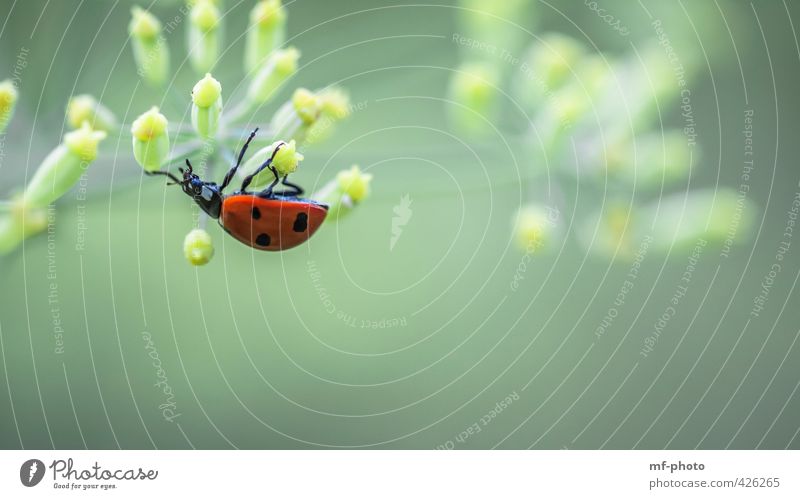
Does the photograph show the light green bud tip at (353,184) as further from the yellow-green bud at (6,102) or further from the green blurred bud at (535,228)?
the yellow-green bud at (6,102)

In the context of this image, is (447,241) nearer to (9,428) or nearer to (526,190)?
(526,190)

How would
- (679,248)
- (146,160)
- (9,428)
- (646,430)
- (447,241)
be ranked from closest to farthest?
(146,160) < (679,248) < (9,428) < (646,430) < (447,241)

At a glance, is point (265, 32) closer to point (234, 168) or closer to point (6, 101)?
point (234, 168)
